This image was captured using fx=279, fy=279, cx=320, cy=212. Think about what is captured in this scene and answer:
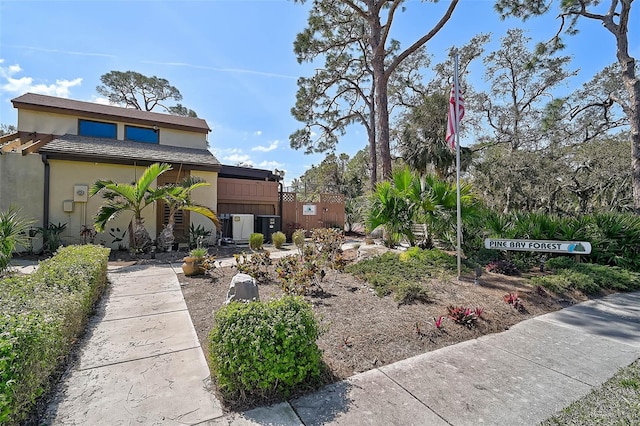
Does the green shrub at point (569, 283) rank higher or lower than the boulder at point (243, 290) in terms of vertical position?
lower

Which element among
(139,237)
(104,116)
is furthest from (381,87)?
(104,116)

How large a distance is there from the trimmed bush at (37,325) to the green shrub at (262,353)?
116 centimetres

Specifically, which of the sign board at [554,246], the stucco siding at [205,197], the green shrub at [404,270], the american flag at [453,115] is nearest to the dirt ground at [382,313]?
the green shrub at [404,270]

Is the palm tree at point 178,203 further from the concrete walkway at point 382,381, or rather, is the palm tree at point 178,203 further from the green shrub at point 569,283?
the green shrub at point 569,283

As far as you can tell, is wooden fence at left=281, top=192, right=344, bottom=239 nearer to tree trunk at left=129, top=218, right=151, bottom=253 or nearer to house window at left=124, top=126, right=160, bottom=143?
house window at left=124, top=126, right=160, bottom=143

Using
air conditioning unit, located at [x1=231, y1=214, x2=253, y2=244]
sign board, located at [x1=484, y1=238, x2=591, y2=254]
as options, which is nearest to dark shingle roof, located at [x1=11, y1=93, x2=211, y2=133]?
air conditioning unit, located at [x1=231, y1=214, x2=253, y2=244]

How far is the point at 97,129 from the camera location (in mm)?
11234

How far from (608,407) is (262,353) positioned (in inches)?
109

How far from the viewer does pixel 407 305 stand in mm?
4266

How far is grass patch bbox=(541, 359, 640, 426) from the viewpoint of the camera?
2.06 meters

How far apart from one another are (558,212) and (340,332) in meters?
15.3

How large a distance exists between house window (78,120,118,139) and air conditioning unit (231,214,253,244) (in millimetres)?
5942

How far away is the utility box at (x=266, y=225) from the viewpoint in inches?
500

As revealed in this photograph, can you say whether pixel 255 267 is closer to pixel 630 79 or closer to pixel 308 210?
pixel 308 210
